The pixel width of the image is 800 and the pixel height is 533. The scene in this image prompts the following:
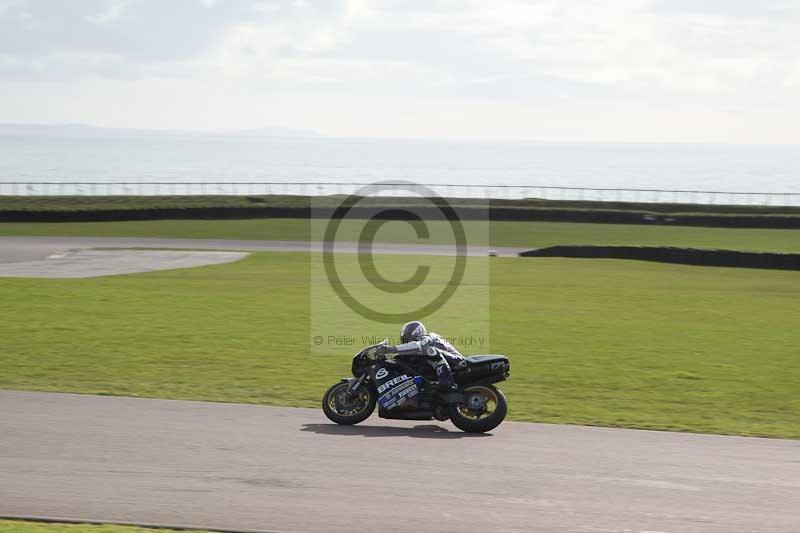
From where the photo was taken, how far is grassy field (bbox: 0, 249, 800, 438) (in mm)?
15867

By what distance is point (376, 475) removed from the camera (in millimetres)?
10398

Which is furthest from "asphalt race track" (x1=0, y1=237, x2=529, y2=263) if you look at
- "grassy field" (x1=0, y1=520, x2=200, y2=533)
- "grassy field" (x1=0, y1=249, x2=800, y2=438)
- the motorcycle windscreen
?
"grassy field" (x1=0, y1=520, x2=200, y2=533)

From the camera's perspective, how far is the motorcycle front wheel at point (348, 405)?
42.4 ft

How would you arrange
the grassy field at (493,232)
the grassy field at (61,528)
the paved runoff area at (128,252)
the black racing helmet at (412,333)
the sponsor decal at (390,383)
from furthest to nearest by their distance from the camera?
the grassy field at (493,232) < the paved runoff area at (128,252) < the black racing helmet at (412,333) < the sponsor decal at (390,383) < the grassy field at (61,528)

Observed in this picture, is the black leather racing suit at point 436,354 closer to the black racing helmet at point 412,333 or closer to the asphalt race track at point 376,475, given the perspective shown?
the black racing helmet at point 412,333

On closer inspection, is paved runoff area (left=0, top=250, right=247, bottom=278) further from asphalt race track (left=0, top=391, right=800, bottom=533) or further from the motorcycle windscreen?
the motorcycle windscreen

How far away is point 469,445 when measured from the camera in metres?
11.9

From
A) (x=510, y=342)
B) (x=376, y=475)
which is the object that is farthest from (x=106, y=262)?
(x=376, y=475)

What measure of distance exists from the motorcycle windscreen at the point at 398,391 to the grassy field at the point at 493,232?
42709 mm

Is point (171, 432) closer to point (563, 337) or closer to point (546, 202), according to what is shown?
point (563, 337)

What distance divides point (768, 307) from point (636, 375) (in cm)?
1432

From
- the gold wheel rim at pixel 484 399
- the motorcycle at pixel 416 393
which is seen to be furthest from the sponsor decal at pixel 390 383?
the gold wheel rim at pixel 484 399

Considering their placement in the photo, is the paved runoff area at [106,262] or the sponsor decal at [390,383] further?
the paved runoff area at [106,262]

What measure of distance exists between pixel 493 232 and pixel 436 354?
160ft
